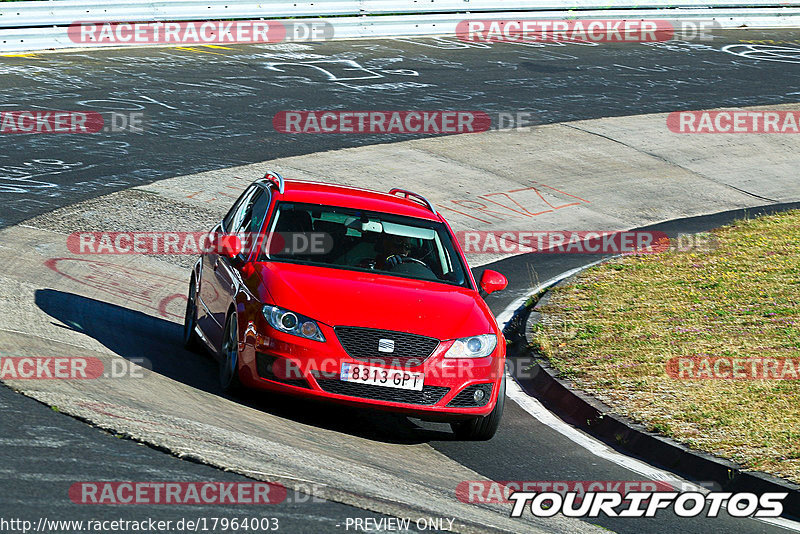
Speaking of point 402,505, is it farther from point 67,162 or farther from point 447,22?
point 447,22

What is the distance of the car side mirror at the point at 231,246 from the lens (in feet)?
28.5

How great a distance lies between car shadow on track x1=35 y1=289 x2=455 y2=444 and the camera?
26.2 feet

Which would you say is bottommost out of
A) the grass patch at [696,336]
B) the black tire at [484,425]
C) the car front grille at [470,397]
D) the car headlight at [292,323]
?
the grass patch at [696,336]

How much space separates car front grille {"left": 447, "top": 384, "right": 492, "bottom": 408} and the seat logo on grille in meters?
0.59

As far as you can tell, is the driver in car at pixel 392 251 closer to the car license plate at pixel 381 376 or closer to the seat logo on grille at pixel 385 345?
the seat logo on grille at pixel 385 345

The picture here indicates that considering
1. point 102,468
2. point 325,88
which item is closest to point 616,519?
point 102,468

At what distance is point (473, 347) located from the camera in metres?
7.86

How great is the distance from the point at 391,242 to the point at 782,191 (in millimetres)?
12791

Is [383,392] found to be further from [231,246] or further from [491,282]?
[231,246]

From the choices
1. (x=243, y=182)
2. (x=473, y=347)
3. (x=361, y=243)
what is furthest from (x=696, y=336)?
(x=243, y=182)

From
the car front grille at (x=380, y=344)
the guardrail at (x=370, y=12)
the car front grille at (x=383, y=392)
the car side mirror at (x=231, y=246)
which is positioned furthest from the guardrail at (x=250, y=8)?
the car front grille at (x=383, y=392)

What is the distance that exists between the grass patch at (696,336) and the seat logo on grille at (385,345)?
7.33ft

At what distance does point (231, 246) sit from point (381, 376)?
6.39ft

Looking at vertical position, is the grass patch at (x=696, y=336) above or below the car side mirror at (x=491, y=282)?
below
